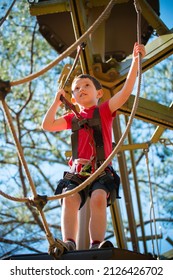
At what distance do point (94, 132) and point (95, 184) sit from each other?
241 mm

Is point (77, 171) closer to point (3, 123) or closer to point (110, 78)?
point (110, 78)

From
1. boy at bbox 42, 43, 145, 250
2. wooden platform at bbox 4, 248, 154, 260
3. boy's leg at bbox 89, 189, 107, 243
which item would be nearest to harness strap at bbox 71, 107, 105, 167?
boy at bbox 42, 43, 145, 250

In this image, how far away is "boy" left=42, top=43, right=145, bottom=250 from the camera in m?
2.64

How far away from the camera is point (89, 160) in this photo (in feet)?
9.08

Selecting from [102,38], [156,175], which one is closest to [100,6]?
[102,38]

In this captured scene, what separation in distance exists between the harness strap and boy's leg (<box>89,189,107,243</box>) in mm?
157

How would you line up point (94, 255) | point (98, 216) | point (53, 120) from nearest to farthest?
point (94, 255) → point (98, 216) → point (53, 120)

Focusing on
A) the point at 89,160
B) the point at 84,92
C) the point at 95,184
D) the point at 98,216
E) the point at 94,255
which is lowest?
the point at 94,255

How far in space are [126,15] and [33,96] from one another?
2.51m

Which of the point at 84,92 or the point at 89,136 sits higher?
the point at 84,92

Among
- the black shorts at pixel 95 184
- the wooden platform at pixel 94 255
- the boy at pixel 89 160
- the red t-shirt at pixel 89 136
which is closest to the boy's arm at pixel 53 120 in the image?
the boy at pixel 89 160

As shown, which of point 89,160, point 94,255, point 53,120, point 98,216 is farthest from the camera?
point 53,120

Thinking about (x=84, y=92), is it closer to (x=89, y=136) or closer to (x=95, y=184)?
(x=89, y=136)

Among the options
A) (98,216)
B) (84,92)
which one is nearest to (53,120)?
(84,92)
